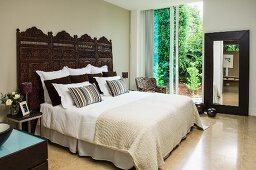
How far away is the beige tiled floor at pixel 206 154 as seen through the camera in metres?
2.65

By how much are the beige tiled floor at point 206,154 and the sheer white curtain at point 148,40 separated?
102 inches

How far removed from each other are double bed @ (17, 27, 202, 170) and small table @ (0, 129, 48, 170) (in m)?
0.98

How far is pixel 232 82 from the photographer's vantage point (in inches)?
194

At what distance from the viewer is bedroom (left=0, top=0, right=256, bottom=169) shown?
10.5 feet

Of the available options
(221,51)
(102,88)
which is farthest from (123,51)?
(221,51)

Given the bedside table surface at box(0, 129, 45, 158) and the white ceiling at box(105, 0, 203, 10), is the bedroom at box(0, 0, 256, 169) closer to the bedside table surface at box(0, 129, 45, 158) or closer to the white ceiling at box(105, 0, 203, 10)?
the white ceiling at box(105, 0, 203, 10)

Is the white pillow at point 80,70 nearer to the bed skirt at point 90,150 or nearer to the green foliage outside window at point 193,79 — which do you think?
the bed skirt at point 90,150

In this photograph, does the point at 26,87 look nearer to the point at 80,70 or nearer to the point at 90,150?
the point at 80,70

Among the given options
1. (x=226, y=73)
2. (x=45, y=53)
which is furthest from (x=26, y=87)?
(x=226, y=73)

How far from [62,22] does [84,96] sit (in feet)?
5.19

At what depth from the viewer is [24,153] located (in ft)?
5.03

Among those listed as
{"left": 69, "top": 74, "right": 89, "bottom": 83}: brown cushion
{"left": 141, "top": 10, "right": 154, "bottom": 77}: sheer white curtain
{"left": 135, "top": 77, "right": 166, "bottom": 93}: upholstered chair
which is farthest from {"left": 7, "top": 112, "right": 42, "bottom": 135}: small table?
{"left": 141, "top": 10, "right": 154, "bottom": 77}: sheer white curtain

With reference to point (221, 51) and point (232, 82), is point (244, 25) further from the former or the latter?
point (232, 82)

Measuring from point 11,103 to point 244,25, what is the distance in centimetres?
472
